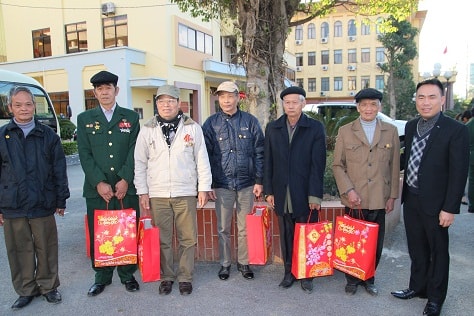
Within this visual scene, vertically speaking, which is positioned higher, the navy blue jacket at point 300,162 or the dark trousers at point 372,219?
the navy blue jacket at point 300,162

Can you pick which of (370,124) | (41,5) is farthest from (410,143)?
(41,5)

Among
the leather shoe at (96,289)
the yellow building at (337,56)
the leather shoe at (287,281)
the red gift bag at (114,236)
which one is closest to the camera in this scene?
the red gift bag at (114,236)

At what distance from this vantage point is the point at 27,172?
11.1ft

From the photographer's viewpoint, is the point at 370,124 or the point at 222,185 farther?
the point at 222,185

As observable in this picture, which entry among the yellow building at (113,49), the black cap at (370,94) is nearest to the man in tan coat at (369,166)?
the black cap at (370,94)

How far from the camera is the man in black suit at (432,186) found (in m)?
3.07

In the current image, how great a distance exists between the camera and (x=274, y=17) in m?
6.11

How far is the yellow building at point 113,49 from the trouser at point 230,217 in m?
17.2

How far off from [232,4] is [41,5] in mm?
22627

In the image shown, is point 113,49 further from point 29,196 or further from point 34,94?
point 29,196

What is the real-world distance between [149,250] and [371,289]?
2091 millimetres

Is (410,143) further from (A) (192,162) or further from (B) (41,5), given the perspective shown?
(B) (41,5)

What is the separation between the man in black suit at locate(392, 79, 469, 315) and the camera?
307 cm

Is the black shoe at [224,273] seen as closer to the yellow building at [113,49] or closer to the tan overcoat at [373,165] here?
the tan overcoat at [373,165]
